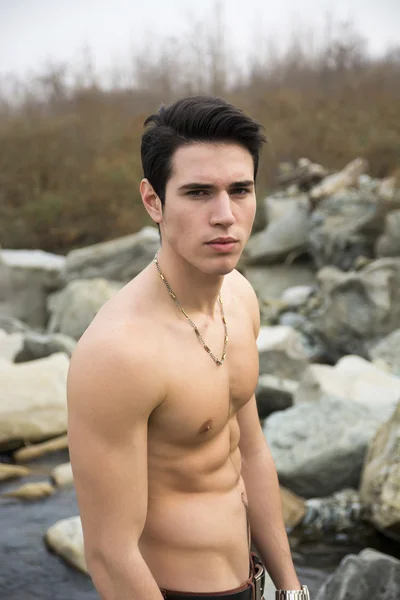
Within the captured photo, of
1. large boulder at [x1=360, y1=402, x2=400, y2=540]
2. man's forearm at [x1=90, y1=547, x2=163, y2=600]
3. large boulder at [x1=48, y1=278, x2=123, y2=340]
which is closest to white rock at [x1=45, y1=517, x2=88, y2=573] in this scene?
large boulder at [x1=360, y1=402, x2=400, y2=540]

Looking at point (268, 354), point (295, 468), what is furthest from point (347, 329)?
point (295, 468)

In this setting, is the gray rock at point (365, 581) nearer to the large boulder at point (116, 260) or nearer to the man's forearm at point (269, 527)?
the man's forearm at point (269, 527)

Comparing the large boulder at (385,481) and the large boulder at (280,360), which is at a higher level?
the large boulder at (385,481)

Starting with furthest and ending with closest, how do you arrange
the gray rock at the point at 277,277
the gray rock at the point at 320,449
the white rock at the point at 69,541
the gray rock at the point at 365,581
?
1. the gray rock at the point at 277,277
2. the gray rock at the point at 320,449
3. the white rock at the point at 69,541
4. the gray rock at the point at 365,581

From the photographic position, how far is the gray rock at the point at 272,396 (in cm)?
630

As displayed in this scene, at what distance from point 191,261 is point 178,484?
1.77 feet

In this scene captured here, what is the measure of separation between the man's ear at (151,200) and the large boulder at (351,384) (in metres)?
4.35

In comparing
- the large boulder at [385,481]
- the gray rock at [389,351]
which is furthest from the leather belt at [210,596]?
the gray rock at [389,351]

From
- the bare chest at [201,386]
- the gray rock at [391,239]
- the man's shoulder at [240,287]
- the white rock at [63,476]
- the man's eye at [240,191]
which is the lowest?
the gray rock at [391,239]

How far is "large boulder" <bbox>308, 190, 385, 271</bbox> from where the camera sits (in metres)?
11.2

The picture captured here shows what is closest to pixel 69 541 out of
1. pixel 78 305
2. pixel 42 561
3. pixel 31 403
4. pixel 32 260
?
pixel 42 561

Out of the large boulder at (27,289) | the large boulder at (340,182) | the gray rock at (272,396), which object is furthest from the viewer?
the large boulder at (340,182)

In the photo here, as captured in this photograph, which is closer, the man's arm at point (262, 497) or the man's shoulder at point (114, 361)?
the man's shoulder at point (114, 361)

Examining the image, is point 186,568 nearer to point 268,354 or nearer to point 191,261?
point 191,261
